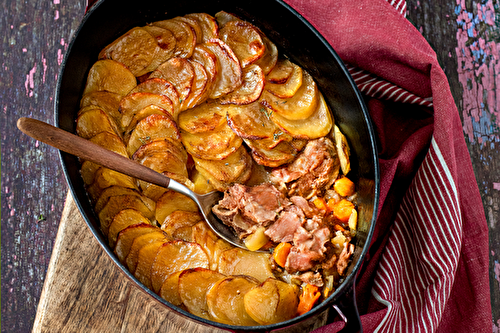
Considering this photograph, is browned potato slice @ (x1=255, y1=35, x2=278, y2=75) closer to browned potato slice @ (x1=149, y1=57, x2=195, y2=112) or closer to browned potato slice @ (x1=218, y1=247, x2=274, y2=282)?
browned potato slice @ (x1=149, y1=57, x2=195, y2=112)

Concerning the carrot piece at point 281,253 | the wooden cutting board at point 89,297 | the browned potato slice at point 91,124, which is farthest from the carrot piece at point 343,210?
the browned potato slice at point 91,124

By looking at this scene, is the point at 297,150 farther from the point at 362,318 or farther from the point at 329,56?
the point at 362,318

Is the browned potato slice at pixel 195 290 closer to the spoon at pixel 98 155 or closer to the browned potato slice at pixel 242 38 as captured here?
the spoon at pixel 98 155

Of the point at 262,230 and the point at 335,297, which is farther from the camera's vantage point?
the point at 262,230

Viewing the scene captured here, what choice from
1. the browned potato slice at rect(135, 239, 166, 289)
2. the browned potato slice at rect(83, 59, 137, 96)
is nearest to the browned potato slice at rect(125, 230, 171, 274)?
the browned potato slice at rect(135, 239, 166, 289)

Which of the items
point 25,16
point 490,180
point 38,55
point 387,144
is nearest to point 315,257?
point 387,144

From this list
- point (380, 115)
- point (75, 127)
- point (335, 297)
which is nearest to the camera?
point (335, 297)
